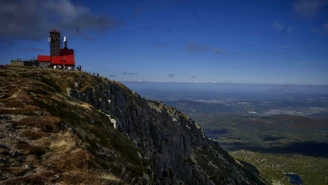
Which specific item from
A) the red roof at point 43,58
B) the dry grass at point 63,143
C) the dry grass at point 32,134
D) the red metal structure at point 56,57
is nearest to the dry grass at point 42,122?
the dry grass at point 32,134

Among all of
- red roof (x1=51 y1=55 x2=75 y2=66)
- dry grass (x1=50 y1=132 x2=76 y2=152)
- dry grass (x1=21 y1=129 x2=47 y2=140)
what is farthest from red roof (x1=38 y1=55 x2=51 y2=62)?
dry grass (x1=50 y1=132 x2=76 y2=152)

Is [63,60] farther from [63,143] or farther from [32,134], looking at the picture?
[63,143]

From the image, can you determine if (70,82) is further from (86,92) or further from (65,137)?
(65,137)

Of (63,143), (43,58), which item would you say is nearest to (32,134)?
(63,143)

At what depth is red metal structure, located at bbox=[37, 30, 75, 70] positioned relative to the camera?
348ft

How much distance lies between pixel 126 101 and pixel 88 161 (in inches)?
3756

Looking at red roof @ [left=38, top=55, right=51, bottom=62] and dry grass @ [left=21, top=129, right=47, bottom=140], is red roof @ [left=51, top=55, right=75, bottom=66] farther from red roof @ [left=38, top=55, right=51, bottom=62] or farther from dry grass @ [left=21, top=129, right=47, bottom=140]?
dry grass @ [left=21, top=129, right=47, bottom=140]

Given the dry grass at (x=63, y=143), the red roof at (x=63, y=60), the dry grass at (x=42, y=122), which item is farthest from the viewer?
the red roof at (x=63, y=60)

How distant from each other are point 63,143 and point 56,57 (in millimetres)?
96986

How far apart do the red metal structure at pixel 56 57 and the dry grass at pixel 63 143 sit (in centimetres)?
9067

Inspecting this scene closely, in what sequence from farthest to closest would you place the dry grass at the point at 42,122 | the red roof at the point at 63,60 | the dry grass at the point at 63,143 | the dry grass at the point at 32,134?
the red roof at the point at 63,60 → the dry grass at the point at 42,122 → the dry grass at the point at 32,134 → the dry grass at the point at 63,143

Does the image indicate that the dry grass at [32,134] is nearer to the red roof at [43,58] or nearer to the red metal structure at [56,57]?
the red metal structure at [56,57]

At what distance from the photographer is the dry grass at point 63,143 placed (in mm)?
20156

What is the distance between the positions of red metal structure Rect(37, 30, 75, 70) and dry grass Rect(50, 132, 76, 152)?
9067 cm
